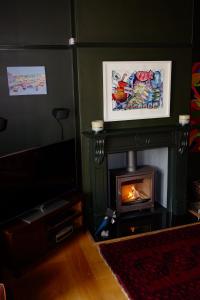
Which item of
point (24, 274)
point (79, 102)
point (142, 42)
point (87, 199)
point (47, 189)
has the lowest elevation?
point (24, 274)

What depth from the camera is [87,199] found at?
10.3 feet

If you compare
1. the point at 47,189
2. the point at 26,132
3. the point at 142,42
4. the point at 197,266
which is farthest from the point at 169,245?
the point at 142,42

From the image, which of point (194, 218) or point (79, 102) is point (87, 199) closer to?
point (79, 102)

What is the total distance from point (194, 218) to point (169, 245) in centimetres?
70

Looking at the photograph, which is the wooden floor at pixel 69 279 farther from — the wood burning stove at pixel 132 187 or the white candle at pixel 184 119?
the white candle at pixel 184 119

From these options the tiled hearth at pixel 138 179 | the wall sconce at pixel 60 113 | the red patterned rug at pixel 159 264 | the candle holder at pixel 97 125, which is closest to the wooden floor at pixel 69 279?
the red patterned rug at pixel 159 264

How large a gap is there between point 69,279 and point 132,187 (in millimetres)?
1439

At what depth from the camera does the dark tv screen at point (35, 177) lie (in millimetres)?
2410

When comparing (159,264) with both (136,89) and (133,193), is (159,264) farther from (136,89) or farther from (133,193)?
(136,89)

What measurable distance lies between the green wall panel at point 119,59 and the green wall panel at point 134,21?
11 cm

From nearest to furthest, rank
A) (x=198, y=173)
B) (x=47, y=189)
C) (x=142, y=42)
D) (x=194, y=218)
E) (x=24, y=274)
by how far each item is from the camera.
→ 1. (x=24, y=274)
2. (x=47, y=189)
3. (x=142, y=42)
4. (x=194, y=218)
5. (x=198, y=173)

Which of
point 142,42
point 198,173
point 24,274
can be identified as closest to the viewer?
point 24,274

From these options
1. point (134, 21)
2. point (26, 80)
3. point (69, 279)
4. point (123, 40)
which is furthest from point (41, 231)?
point (134, 21)

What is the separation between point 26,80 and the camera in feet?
9.53
